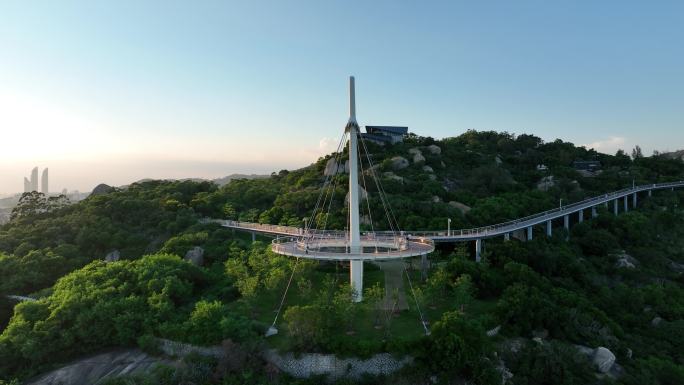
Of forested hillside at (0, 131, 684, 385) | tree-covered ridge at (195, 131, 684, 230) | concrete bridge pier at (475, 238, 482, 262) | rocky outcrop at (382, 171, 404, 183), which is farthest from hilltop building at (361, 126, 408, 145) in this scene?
concrete bridge pier at (475, 238, 482, 262)

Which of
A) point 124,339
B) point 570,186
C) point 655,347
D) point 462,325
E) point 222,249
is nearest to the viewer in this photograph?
point 462,325

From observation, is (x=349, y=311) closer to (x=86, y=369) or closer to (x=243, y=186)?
(x=86, y=369)

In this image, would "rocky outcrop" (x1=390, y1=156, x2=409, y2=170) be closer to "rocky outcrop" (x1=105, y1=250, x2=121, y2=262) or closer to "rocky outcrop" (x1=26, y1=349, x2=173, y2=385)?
"rocky outcrop" (x1=105, y1=250, x2=121, y2=262)

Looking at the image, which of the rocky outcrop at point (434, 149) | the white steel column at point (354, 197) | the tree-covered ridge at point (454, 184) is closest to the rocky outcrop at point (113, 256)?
the tree-covered ridge at point (454, 184)

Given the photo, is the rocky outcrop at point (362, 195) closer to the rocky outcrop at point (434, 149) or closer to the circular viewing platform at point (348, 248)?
the circular viewing platform at point (348, 248)

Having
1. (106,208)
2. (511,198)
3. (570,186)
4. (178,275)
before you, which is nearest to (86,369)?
(178,275)

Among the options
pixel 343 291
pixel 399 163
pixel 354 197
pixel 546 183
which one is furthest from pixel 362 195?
pixel 546 183

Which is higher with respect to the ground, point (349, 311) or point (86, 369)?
point (349, 311)
